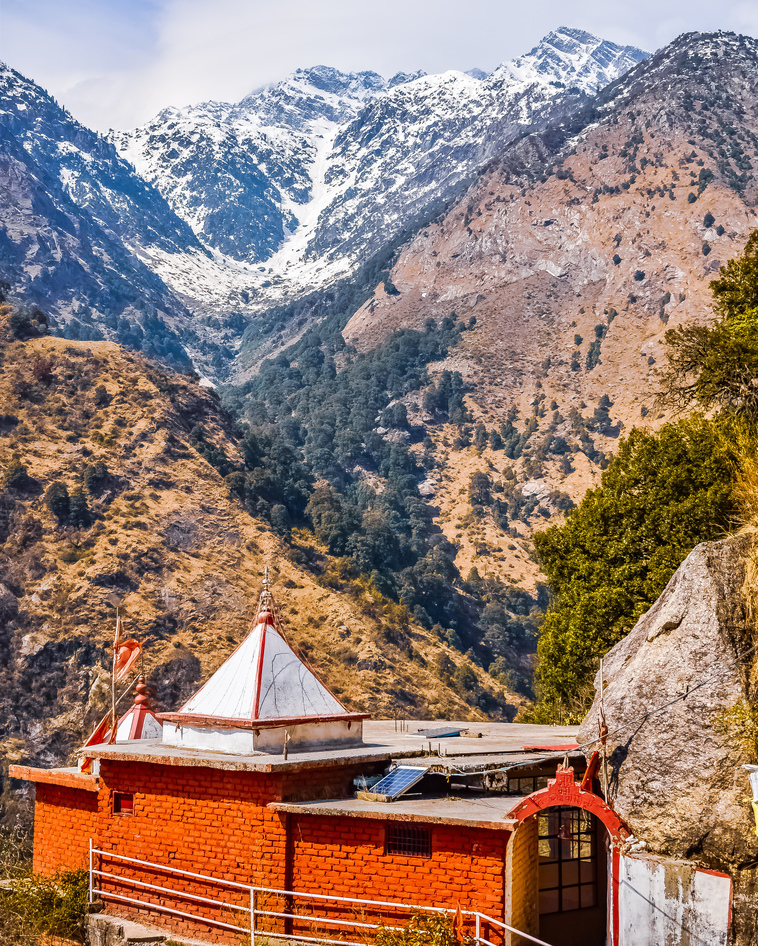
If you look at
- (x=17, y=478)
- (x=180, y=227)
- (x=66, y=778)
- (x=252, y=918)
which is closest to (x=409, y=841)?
(x=252, y=918)

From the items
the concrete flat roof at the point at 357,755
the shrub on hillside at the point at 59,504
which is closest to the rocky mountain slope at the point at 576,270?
the shrub on hillside at the point at 59,504

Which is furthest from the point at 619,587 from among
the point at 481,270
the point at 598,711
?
the point at 481,270

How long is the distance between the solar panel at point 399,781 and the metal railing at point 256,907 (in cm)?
149

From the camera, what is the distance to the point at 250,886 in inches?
505

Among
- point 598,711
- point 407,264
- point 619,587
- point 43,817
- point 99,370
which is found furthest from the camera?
point 407,264

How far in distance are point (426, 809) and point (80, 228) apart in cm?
13612

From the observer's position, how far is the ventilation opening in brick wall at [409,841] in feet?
40.2

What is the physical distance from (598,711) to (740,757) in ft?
6.17

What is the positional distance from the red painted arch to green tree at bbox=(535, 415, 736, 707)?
46.2 ft

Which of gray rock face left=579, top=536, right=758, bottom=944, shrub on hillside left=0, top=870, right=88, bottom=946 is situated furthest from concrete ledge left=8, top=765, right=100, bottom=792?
gray rock face left=579, top=536, right=758, bottom=944

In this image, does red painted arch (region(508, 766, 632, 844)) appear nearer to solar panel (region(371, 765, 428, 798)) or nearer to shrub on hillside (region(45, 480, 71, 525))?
solar panel (region(371, 765, 428, 798))

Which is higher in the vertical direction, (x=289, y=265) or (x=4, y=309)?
(x=289, y=265)

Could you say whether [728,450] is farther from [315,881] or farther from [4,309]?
[4,309]

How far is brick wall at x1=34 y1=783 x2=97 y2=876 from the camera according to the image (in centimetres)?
1543
